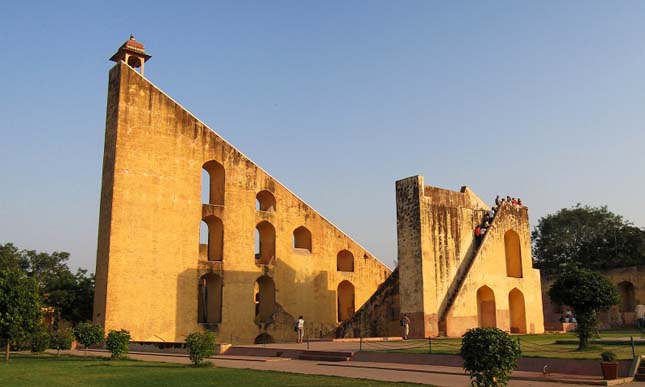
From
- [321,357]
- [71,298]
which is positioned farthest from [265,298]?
[321,357]

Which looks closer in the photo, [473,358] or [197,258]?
[473,358]

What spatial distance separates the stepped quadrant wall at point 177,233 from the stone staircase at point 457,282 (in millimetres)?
7463

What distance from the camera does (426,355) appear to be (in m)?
14.5

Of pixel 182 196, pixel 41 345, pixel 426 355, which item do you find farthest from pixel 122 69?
pixel 426 355

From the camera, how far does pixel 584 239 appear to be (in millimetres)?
43469

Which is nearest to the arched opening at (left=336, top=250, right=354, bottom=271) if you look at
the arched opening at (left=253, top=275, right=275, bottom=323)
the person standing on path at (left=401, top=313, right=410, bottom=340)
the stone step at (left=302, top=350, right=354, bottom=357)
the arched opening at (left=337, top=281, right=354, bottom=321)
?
the arched opening at (left=337, top=281, right=354, bottom=321)

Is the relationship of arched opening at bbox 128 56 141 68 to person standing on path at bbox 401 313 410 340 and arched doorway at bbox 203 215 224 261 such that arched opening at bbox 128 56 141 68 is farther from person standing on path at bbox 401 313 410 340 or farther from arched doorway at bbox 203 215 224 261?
person standing on path at bbox 401 313 410 340

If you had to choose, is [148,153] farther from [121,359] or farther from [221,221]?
[121,359]

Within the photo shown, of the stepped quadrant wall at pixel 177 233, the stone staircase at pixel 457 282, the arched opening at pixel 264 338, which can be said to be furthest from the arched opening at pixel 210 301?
the stone staircase at pixel 457 282

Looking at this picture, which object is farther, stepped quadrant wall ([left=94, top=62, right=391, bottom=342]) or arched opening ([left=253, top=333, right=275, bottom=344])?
arched opening ([left=253, top=333, right=275, bottom=344])

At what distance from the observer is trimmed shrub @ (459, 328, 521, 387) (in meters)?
8.45

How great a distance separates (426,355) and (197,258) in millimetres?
12842

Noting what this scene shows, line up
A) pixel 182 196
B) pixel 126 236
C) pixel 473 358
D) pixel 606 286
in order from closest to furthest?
pixel 473 358 < pixel 606 286 < pixel 126 236 < pixel 182 196

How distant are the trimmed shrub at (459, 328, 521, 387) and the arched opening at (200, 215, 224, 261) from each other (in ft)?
59.8
